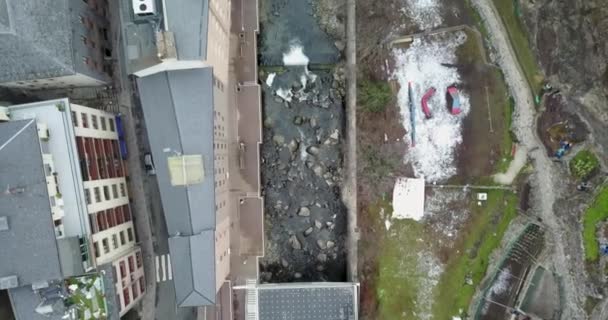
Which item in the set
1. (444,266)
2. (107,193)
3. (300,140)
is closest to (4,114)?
(107,193)

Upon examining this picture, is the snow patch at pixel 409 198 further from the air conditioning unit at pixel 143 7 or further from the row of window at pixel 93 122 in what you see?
the row of window at pixel 93 122

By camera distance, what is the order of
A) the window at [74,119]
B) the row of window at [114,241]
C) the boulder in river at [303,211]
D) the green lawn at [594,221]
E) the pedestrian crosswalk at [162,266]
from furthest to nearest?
1. the boulder in river at [303,211]
2. the pedestrian crosswalk at [162,266]
3. the green lawn at [594,221]
4. the row of window at [114,241]
5. the window at [74,119]

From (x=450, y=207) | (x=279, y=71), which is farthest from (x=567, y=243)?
(x=279, y=71)

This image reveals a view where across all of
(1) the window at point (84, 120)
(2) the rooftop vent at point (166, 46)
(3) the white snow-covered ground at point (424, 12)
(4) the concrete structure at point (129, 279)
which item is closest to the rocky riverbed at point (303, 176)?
(3) the white snow-covered ground at point (424, 12)

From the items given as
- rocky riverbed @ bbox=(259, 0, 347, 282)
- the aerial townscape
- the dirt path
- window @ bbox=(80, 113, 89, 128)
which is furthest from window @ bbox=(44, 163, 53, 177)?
the dirt path

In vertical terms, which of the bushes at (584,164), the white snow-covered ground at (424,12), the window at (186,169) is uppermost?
the white snow-covered ground at (424,12)

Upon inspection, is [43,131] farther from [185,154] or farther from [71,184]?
[185,154]
